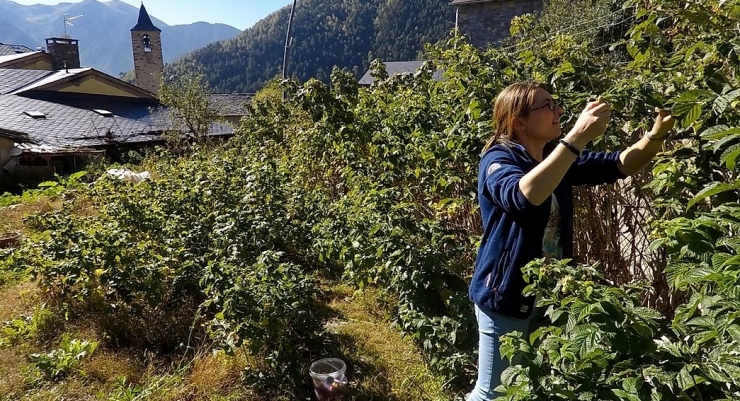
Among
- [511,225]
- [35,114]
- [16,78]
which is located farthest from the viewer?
[16,78]

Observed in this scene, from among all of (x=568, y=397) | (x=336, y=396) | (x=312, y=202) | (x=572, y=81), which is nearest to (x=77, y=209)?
(x=312, y=202)

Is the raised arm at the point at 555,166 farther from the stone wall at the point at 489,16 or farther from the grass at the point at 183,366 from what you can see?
the stone wall at the point at 489,16

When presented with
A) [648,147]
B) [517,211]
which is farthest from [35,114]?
[648,147]

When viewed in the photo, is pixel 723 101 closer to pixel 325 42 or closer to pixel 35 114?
pixel 35 114

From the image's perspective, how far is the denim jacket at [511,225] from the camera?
1.71 meters

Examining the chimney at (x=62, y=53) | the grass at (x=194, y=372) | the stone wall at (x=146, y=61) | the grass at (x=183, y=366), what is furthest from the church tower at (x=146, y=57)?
the grass at (x=194, y=372)

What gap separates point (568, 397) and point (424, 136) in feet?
7.83

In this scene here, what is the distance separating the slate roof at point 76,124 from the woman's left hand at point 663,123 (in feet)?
59.3

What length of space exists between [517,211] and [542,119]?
402 millimetres

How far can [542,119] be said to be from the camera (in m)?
1.80

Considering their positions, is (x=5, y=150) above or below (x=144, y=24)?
below

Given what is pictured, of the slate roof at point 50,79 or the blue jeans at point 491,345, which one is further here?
the slate roof at point 50,79

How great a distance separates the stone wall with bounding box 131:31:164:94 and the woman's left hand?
41.5 m

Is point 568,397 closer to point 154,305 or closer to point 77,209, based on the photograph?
point 154,305
